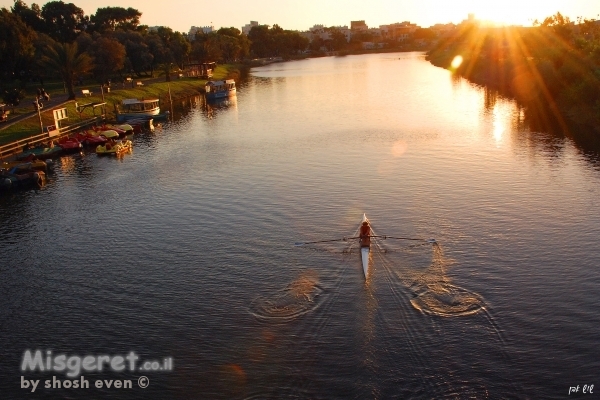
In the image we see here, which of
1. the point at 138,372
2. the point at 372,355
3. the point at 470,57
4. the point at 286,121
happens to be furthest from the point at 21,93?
the point at 470,57

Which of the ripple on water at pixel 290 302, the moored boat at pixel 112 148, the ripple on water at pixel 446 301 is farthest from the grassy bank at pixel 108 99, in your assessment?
the ripple on water at pixel 446 301

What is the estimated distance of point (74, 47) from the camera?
103m

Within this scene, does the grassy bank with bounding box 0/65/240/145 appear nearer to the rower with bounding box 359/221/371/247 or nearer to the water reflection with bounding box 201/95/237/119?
the water reflection with bounding box 201/95/237/119

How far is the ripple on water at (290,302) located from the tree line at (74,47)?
74933 mm

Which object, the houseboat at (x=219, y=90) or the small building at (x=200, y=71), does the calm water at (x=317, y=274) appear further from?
the small building at (x=200, y=71)

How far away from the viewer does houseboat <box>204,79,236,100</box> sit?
138 m

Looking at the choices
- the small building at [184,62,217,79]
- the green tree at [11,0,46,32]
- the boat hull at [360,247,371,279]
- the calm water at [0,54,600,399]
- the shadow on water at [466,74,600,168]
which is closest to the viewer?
A: the calm water at [0,54,600,399]

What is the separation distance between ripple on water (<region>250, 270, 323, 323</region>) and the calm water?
0.43 feet

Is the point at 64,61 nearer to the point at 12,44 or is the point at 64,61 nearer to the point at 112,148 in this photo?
the point at 12,44

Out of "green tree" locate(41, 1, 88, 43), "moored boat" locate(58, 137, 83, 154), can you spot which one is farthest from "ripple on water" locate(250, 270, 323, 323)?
"green tree" locate(41, 1, 88, 43)

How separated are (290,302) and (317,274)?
4030 mm

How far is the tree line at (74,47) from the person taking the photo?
101062 mm

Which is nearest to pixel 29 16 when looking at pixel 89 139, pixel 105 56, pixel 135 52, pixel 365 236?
pixel 135 52

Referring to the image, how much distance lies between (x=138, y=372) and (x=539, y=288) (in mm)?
22344
